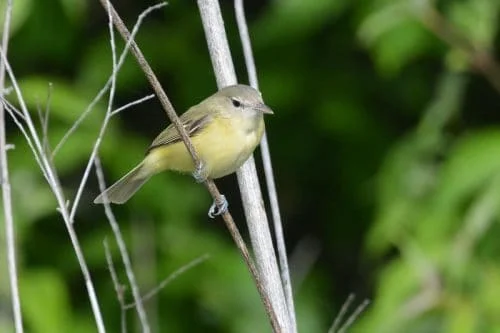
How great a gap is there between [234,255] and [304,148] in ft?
3.74

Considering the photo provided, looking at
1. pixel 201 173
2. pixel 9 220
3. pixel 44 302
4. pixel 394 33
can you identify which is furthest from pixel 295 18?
pixel 9 220

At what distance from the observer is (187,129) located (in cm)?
413

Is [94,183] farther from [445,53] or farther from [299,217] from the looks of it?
[445,53]

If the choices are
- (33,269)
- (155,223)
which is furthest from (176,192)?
(33,269)

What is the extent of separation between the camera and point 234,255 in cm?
518

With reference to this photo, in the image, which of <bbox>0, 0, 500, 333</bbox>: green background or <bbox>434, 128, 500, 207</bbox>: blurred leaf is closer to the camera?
<bbox>434, 128, 500, 207</bbox>: blurred leaf

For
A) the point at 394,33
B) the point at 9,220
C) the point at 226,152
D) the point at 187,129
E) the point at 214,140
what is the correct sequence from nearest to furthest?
the point at 9,220 < the point at 226,152 < the point at 214,140 < the point at 187,129 < the point at 394,33

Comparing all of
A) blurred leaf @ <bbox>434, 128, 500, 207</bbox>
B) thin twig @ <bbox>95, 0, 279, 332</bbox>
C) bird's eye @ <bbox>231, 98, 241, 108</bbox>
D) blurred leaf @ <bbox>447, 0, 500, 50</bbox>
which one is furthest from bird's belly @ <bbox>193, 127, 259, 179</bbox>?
blurred leaf @ <bbox>447, 0, 500, 50</bbox>

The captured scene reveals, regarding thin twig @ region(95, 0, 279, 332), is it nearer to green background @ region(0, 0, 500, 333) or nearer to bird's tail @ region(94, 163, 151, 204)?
bird's tail @ region(94, 163, 151, 204)

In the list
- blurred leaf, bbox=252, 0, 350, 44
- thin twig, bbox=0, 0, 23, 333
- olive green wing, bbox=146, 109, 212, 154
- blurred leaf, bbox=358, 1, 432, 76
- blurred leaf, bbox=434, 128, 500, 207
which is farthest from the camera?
blurred leaf, bbox=252, 0, 350, 44

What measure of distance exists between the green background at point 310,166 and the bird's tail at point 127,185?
47cm

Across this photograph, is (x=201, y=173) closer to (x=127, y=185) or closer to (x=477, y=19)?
Result: (x=127, y=185)

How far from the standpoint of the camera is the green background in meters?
4.52

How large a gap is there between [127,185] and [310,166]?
6.79 ft
